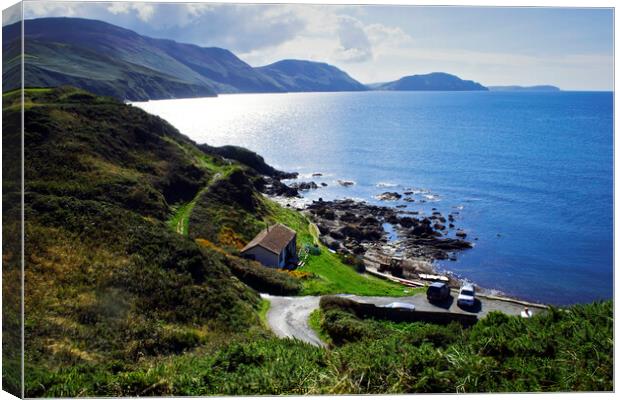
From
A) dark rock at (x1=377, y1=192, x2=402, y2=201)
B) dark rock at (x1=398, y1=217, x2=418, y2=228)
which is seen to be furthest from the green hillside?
dark rock at (x1=398, y1=217, x2=418, y2=228)

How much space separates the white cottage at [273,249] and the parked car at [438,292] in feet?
9.39

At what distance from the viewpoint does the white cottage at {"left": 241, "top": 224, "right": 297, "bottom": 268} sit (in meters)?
12.1

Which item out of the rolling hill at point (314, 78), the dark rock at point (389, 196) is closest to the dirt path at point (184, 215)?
the rolling hill at point (314, 78)

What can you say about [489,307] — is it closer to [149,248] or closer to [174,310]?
[174,310]

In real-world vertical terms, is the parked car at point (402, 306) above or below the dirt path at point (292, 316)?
above

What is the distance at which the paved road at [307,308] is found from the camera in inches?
422

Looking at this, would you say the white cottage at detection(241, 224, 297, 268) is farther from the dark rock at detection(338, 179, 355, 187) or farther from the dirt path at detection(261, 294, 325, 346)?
the dark rock at detection(338, 179, 355, 187)

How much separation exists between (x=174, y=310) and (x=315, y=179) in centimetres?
1180

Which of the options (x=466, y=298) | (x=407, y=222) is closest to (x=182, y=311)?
(x=466, y=298)

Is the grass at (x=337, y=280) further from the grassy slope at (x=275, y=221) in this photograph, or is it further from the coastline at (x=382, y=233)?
the coastline at (x=382, y=233)

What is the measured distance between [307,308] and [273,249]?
1.74 m

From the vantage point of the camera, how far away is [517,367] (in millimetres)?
7363

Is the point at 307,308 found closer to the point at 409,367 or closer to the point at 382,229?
the point at 409,367

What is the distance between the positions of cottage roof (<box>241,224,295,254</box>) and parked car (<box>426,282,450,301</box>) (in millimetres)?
3185
